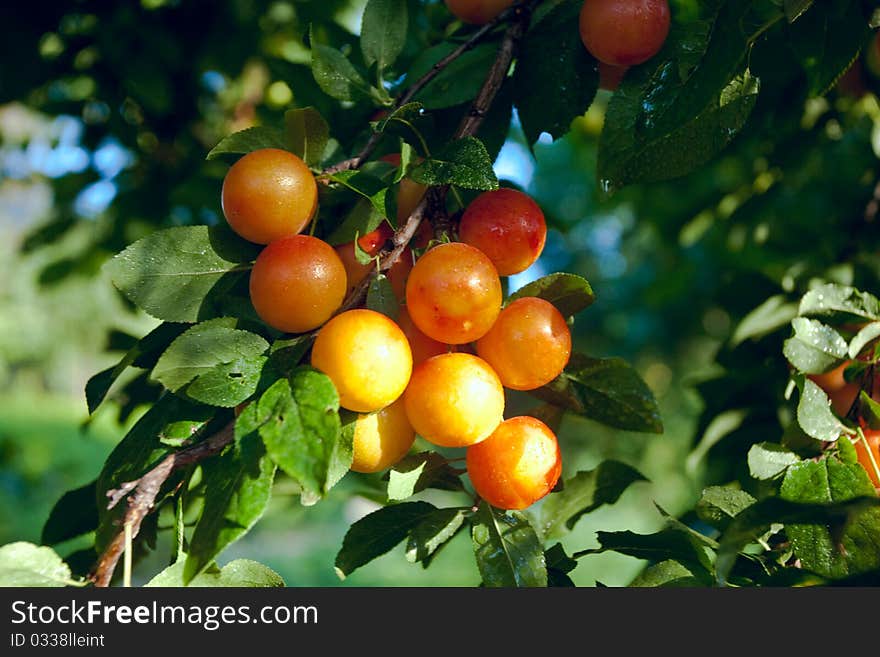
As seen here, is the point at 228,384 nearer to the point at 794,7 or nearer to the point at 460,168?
the point at 460,168

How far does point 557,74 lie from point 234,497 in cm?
50

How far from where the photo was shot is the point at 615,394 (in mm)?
666

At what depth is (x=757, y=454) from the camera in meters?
0.64

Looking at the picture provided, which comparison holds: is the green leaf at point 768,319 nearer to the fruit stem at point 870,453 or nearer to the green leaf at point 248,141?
the fruit stem at point 870,453

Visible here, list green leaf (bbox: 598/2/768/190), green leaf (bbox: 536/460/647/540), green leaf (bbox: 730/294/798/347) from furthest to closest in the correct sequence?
green leaf (bbox: 730/294/798/347) < green leaf (bbox: 536/460/647/540) < green leaf (bbox: 598/2/768/190)

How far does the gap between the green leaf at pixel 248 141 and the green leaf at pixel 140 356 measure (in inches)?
6.4

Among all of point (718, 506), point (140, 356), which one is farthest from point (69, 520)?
point (718, 506)

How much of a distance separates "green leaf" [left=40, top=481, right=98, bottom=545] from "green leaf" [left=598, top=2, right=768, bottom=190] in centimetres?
64

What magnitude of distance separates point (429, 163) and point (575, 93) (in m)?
0.21

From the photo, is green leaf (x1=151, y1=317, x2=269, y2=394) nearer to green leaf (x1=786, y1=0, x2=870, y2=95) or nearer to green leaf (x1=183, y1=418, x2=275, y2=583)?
green leaf (x1=183, y1=418, x2=275, y2=583)

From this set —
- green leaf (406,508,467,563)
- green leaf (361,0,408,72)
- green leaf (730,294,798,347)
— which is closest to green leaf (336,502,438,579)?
green leaf (406,508,467,563)

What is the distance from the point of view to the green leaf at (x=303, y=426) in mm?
450

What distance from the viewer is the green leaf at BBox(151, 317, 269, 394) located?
1.82 feet

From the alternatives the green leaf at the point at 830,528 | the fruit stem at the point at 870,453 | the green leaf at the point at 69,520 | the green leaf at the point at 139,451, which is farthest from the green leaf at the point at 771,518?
the green leaf at the point at 69,520
